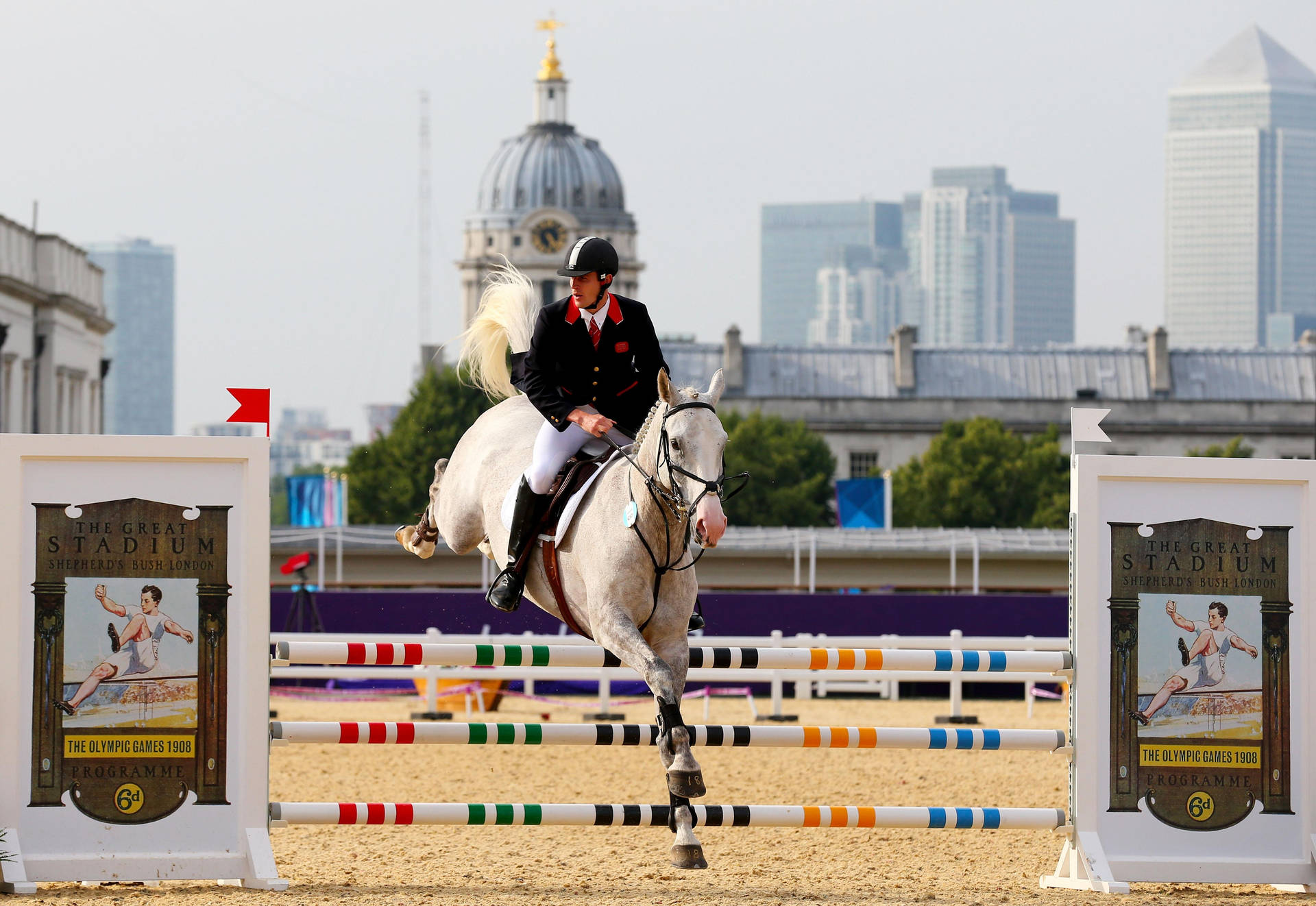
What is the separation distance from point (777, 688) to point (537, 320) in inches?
469

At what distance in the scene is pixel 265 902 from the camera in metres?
7.42

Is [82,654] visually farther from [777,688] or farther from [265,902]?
[777,688]

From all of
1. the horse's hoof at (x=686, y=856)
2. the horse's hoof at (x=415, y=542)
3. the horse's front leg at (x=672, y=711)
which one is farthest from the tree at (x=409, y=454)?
the horse's hoof at (x=686, y=856)

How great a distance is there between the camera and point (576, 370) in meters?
8.32

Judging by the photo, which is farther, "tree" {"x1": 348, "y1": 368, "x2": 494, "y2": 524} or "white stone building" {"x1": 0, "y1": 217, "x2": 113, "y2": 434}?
"tree" {"x1": 348, "y1": 368, "x2": 494, "y2": 524}

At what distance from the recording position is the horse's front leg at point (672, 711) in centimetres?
733

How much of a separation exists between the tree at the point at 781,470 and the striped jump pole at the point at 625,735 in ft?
192

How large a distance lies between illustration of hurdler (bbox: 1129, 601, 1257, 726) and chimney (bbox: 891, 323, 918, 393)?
77.4 meters

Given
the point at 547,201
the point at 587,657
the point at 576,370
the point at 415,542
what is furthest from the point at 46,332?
the point at 547,201

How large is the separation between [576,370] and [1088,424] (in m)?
2.17

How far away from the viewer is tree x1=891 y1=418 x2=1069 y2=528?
68.5 meters

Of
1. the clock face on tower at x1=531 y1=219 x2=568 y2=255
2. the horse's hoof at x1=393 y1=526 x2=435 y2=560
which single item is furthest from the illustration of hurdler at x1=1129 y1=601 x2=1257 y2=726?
the clock face on tower at x1=531 y1=219 x2=568 y2=255

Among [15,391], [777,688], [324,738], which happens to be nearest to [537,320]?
[324,738]

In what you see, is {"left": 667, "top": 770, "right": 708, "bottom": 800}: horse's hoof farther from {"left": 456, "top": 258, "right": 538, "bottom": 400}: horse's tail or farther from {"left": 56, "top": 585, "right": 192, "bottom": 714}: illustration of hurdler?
{"left": 456, "top": 258, "right": 538, "bottom": 400}: horse's tail
